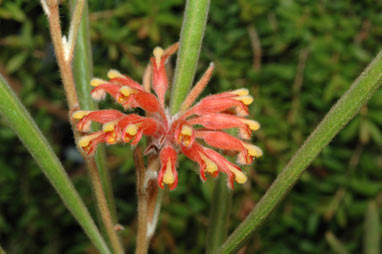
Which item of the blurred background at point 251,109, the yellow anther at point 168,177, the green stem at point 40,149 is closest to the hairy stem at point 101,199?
the green stem at point 40,149

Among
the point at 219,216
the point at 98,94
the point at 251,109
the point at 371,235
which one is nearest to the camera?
the point at 98,94

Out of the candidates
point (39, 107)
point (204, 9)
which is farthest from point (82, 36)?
point (39, 107)

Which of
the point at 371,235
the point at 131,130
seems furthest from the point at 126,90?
the point at 371,235

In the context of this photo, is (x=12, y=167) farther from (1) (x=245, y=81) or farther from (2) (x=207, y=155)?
(2) (x=207, y=155)

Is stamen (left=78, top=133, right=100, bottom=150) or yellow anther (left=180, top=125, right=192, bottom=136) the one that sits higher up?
yellow anther (left=180, top=125, right=192, bottom=136)

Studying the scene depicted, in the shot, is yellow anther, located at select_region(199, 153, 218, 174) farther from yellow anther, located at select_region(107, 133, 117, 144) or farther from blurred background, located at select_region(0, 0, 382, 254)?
blurred background, located at select_region(0, 0, 382, 254)

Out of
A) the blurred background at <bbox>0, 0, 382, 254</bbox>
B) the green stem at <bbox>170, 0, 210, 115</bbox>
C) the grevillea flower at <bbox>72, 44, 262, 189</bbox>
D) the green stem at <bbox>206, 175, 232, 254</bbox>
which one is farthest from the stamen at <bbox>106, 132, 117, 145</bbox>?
the blurred background at <bbox>0, 0, 382, 254</bbox>

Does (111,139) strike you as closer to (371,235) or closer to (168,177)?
(168,177)
